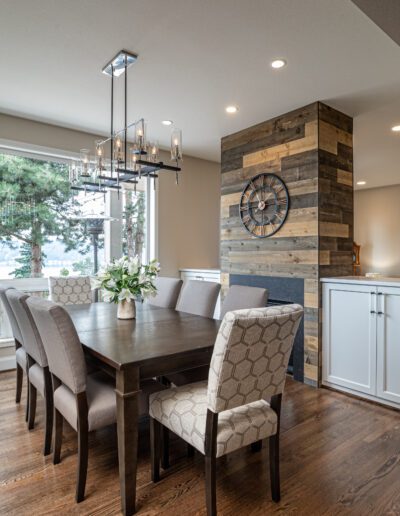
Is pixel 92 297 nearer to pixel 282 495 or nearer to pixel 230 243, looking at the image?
pixel 230 243

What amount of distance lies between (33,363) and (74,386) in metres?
0.95

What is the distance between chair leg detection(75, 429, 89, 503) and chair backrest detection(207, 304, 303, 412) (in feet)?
2.34

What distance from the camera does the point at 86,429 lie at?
1.77 meters

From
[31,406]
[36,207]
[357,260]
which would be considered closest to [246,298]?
[31,406]

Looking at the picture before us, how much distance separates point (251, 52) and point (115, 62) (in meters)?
1.01

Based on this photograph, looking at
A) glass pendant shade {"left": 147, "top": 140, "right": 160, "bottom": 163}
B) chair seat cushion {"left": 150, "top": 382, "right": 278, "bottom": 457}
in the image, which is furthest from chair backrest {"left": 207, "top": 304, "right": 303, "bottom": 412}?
glass pendant shade {"left": 147, "top": 140, "right": 160, "bottom": 163}

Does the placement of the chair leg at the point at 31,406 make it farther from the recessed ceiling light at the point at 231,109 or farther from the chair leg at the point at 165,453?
the recessed ceiling light at the point at 231,109

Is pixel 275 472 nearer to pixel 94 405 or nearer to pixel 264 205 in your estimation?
pixel 94 405

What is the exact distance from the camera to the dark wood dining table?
1.65 metres

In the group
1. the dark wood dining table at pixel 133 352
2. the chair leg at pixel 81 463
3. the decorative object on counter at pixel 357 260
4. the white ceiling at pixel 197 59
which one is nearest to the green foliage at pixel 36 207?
the white ceiling at pixel 197 59

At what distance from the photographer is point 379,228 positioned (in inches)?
288

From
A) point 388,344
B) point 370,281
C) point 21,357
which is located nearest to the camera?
point 21,357

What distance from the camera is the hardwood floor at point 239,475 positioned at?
1.73m

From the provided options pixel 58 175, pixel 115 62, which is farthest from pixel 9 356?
pixel 115 62
